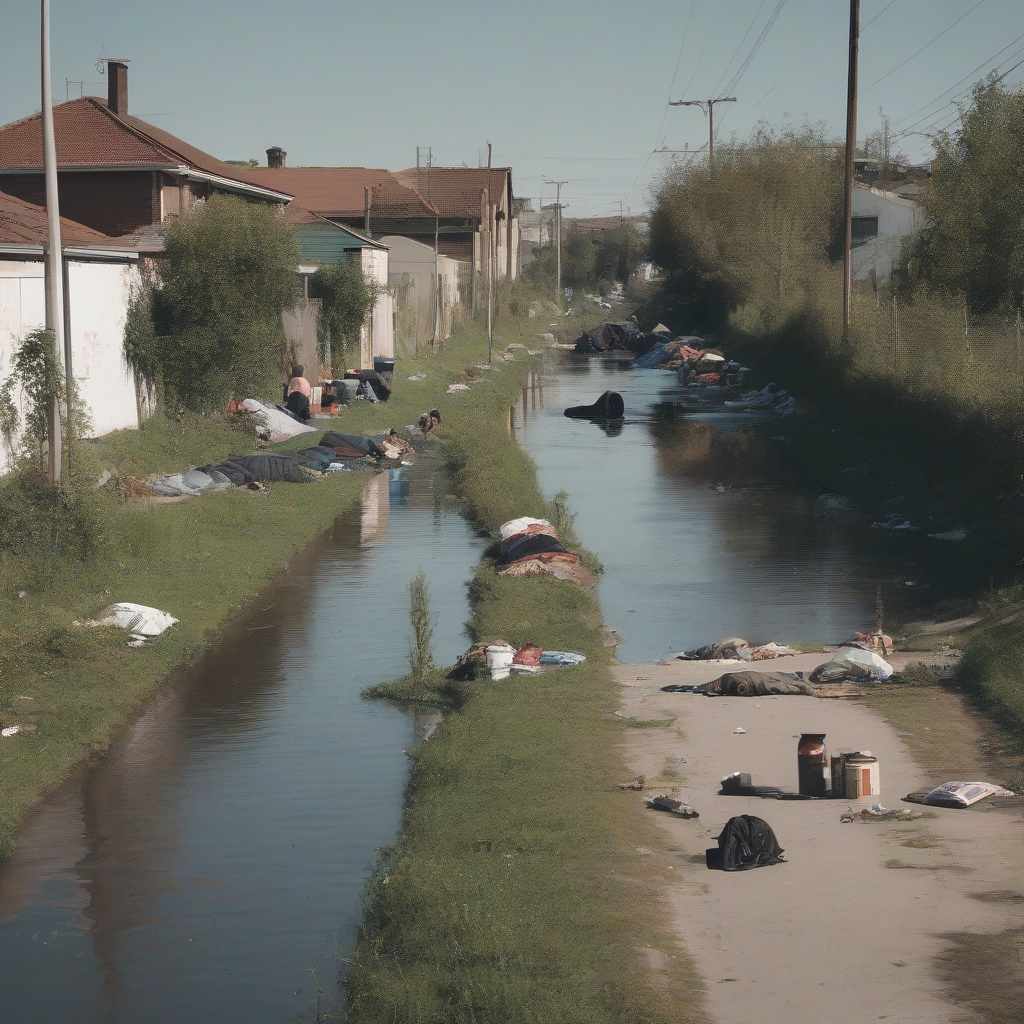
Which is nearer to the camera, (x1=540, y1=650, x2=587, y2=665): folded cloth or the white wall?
(x1=540, y1=650, x2=587, y2=665): folded cloth

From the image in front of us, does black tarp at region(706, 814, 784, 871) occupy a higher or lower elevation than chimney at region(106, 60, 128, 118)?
lower

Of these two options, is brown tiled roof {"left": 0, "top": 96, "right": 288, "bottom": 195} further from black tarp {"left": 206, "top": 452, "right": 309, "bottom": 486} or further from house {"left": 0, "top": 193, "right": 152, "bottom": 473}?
black tarp {"left": 206, "top": 452, "right": 309, "bottom": 486}

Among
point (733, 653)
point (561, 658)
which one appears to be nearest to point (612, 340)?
point (733, 653)

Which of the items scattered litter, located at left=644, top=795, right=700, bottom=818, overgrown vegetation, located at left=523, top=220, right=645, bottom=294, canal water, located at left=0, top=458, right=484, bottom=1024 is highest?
overgrown vegetation, located at left=523, top=220, right=645, bottom=294

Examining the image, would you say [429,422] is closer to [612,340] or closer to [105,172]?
[105,172]

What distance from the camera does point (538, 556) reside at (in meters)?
17.8

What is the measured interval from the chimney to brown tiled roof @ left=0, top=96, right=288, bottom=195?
18.1 inches

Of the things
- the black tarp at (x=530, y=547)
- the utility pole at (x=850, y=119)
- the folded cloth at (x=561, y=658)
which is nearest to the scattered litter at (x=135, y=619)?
the folded cloth at (x=561, y=658)

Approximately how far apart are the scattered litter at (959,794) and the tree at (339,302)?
1162 inches

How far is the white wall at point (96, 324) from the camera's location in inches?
760

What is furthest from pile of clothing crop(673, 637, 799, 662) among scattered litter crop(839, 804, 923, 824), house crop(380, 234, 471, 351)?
house crop(380, 234, 471, 351)

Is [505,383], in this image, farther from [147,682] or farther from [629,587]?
[147,682]

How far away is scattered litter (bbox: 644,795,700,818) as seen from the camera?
9320mm

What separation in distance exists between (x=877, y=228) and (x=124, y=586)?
168 feet
